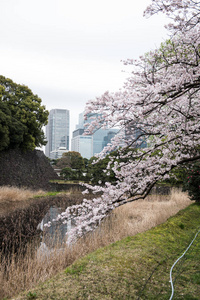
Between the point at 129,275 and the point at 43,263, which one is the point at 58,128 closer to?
the point at 43,263

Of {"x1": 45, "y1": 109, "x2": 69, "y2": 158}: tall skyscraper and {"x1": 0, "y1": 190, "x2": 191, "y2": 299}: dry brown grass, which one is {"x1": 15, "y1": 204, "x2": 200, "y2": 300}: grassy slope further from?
{"x1": 45, "y1": 109, "x2": 69, "y2": 158}: tall skyscraper

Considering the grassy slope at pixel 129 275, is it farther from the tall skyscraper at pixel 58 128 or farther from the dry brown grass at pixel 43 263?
the tall skyscraper at pixel 58 128

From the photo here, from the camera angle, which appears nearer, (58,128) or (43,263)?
(43,263)

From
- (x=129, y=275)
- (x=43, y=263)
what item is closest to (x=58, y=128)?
(x=43, y=263)

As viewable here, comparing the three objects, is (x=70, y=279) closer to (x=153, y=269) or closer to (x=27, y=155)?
(x=153, y=269)

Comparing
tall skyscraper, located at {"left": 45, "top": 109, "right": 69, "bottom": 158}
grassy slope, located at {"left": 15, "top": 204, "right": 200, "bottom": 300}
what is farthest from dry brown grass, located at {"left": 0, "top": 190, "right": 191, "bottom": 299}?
tall skyscraper, located at {"left": 45, "top": 109, "right": 69, "bottom": 158}

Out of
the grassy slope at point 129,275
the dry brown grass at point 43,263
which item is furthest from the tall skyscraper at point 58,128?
the grassy slope at point 129,275

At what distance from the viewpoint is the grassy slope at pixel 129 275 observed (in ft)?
→ 8.13

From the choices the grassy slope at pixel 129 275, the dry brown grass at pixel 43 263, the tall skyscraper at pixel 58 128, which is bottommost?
the dry brown grass at pixel 43 263

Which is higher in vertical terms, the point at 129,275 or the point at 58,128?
the point at 58,128

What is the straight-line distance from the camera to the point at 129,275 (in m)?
2.91

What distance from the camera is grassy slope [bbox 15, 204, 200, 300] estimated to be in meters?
2.48

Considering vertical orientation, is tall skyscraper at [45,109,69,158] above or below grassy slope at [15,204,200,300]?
above

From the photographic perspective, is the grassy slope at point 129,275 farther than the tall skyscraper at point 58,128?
No
